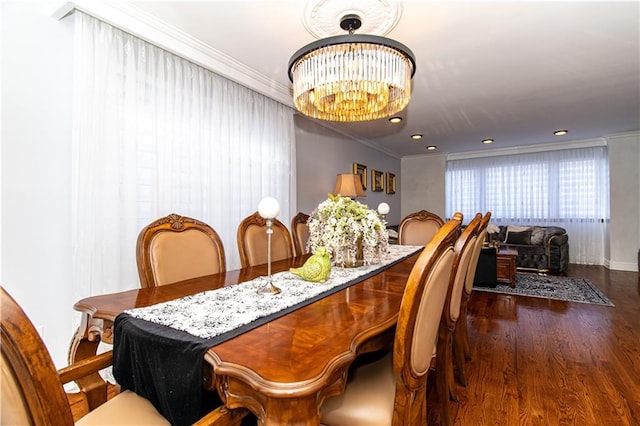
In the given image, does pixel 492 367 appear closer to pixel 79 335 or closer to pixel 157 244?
pixel 157 244

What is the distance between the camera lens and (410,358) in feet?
3.10

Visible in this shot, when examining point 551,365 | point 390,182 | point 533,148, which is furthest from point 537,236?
point 551,365

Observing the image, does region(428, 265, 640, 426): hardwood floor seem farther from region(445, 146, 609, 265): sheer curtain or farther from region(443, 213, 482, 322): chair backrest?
region(445, 146, 609, 265): sheer curtain

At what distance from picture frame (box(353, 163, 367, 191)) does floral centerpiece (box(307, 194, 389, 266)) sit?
3.40 metres

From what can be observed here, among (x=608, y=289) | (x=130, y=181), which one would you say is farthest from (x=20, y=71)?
(x=608, y=289)

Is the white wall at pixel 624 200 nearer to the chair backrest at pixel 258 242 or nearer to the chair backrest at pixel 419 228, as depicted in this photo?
the chair backrest at pixel 419 228

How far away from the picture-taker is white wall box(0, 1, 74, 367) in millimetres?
1651

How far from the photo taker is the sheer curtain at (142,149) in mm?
1877

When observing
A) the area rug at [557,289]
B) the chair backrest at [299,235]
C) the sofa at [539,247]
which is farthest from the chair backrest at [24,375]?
the sofa at [539,247]

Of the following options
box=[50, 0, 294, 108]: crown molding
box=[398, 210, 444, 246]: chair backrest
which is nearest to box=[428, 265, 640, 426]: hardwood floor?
box=[398, 210, 444, 246]: chair backrest

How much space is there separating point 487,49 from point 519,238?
4122mm

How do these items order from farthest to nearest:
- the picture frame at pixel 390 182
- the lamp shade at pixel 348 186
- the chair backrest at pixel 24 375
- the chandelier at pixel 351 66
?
the picture frame at pixel 390 182
the lamp shade at pixel 348 186
the chandelier at pixel 351 66
the chair backrest at pixel 24 375

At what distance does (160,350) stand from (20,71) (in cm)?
182

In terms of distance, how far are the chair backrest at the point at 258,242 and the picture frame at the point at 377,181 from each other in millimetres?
3729
